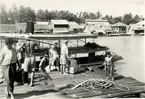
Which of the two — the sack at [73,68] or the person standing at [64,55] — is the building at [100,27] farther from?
the person standing at [64,55]

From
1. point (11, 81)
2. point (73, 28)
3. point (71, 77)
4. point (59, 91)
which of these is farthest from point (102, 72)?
point (73, 28)

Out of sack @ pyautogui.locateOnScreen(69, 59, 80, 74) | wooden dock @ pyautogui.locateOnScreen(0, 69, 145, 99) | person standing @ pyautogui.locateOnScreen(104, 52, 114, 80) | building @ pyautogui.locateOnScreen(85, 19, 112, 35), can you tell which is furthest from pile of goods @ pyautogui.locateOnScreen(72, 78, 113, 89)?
building @ pyautogui.locateOnScreen(85, 19, 112, 35)

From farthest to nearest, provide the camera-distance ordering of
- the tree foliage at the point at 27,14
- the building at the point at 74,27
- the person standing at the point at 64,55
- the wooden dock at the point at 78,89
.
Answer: the building at the point at 74,27
the tree foliage at the point at 27,14
the person standing at the point at 64,55
the wooden dock at the point at 78,89

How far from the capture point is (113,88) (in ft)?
13.7

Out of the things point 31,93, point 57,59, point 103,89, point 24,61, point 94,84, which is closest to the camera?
point 31,93

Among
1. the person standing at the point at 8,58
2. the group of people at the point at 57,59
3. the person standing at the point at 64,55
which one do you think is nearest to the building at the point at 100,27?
the group of people at the point at 57,59

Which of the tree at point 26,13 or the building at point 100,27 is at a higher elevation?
the tree at point 26,13

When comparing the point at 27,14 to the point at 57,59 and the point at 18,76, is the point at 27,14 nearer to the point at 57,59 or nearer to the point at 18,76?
the point at 57,59

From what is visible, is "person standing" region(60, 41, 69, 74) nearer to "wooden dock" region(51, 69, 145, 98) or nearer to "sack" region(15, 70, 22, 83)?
"wooden dock" region(51, 69, 145, 98)

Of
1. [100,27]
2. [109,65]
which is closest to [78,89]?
[109,65]

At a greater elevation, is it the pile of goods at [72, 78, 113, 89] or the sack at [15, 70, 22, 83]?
the sack at [15, 70, 22, 83]

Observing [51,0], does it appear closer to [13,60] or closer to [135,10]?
[13,60]

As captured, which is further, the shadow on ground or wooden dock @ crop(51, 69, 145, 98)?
wooden dock @ crop(51, 69, 145, 98)

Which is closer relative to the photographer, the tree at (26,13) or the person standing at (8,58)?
the person standing at (8,58)
